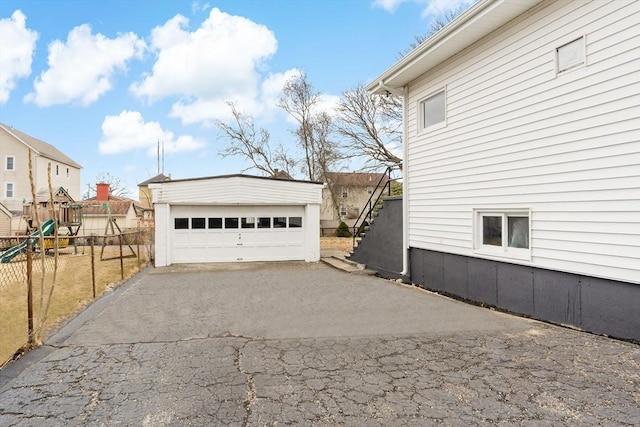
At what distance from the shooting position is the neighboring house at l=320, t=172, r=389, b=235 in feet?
108

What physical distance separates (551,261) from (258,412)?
455 cm

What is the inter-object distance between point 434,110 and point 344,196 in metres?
29.5

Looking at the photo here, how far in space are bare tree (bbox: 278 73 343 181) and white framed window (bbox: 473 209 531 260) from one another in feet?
79.8

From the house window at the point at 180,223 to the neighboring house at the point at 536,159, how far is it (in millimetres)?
8479

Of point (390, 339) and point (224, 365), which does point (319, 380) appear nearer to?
point (224, 365)

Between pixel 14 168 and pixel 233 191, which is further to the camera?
pixel 14 168

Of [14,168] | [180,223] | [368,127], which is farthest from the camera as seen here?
[14,168]

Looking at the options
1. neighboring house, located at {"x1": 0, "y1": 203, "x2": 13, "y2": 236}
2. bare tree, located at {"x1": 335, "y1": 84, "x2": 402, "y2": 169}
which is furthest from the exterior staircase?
neighboring house, located at {"x1": 0, "y1": 203, "x2": 13, "y2": 236}

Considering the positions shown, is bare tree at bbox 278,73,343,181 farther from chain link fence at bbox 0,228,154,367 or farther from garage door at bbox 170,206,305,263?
chain link fence at bbox 0,228,154,367

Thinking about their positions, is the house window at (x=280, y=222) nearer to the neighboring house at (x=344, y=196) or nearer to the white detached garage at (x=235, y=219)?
the white detached garage at (x=235, y=219)

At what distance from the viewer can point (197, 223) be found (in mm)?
13250

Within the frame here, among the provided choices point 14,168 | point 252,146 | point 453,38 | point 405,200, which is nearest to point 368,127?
point 252,146

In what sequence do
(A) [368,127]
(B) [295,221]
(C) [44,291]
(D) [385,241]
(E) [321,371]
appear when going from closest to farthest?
(E) [321,371], (C) [44,291], (D) [385,241], (B) [295,221], (A) [368,127]

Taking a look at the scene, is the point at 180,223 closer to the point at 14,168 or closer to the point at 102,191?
the point at 102,191
